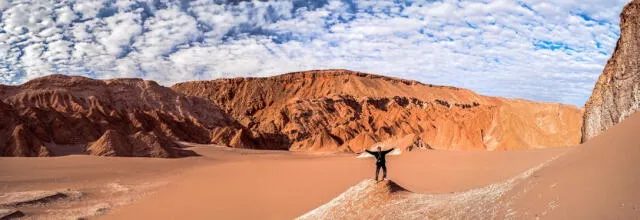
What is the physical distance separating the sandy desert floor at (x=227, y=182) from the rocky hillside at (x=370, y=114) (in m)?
18.2

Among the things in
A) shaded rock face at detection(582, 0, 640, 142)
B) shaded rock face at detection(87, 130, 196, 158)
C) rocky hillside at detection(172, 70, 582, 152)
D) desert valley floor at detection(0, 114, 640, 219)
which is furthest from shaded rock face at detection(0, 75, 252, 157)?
shaded rock face at detection(582, 0, 640, 142)

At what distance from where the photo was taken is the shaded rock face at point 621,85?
10.4 m

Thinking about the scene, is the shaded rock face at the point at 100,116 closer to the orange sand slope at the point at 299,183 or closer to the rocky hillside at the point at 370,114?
the rocky hillside at the point at 370,114

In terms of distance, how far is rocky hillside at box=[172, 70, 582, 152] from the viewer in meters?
51.8

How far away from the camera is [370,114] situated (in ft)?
291

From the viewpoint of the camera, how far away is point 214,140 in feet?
206

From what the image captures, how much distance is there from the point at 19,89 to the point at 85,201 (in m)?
45.9

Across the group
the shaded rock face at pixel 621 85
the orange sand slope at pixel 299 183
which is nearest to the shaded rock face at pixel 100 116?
the orange sand slope at pixel 299 183

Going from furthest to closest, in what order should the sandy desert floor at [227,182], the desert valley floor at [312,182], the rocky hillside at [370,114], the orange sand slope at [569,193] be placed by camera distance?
the rocky hillside at [370,114], the sandy desert floor at [227,182], the desert valley floor at [312,182], the orange sand slope at [569,193]

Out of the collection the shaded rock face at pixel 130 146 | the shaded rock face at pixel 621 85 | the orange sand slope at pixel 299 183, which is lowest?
the shaded rock face at pixel 130 146

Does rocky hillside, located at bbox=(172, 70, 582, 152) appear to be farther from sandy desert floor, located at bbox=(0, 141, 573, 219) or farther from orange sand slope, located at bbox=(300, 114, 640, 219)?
orange sand slope, located at bbox=(300, 114, 640, 219)

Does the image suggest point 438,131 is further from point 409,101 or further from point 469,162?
point 469,162

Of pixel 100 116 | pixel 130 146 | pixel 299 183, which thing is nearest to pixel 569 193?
pixel 299 183

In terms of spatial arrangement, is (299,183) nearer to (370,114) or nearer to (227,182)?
(227,182)
